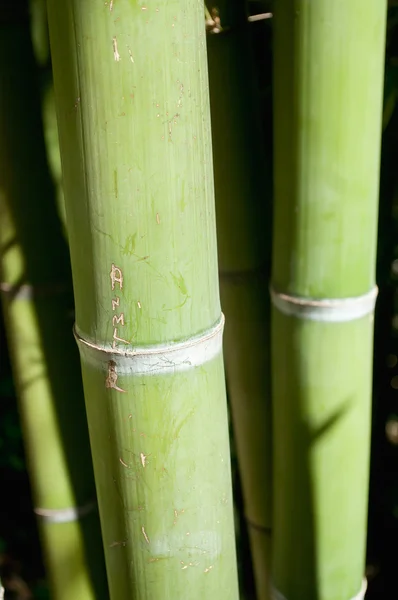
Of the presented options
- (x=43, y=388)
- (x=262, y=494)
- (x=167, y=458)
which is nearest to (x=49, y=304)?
(x=43, y=388)

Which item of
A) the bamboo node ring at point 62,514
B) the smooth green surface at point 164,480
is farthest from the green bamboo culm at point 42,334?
the smooth green surface at point 164,480

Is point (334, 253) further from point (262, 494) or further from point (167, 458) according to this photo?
point (262, 494)

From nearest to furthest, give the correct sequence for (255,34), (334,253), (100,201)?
(100,201) < (334,253) < (255,34)

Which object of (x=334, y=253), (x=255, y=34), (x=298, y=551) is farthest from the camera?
(x=255, y=34)

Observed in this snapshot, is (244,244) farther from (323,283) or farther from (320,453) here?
(320,453)

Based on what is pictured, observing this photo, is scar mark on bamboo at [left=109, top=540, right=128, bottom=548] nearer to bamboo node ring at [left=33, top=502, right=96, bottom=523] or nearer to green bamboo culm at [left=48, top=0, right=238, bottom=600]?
green bamboo culm at [left=48, top=0, right=238, bottom=600]

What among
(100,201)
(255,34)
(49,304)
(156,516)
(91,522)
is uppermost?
(255,34)
